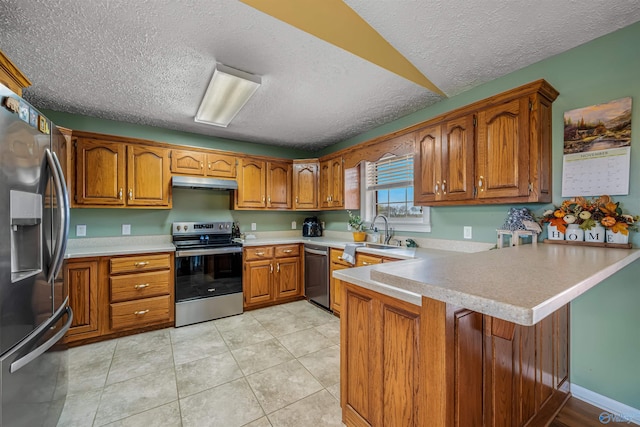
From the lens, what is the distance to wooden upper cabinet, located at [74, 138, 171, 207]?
282cm

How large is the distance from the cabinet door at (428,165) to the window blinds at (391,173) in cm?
55

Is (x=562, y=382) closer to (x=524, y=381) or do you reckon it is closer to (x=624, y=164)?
(x=524, y=381)

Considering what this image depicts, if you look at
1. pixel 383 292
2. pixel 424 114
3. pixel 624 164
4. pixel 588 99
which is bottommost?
pixel 383 292

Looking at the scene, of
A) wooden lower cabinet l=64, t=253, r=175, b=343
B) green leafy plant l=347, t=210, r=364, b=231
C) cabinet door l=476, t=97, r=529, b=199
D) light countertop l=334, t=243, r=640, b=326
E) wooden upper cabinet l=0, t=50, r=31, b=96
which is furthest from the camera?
green leafy plant l=347, t=210, r=364, b=231

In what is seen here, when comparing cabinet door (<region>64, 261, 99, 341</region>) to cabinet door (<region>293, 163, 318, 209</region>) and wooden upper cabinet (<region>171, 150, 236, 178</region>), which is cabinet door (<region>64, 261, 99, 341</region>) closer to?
wooden upper cabinet (<region>171, 150, 236, 178</region>)

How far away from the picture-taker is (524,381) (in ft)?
4.49

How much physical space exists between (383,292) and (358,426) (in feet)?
2.69

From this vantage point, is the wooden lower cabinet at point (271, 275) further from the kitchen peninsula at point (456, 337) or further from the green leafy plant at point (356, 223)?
the kitchen peninsula at point (456, 337)

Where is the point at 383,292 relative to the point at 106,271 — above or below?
above

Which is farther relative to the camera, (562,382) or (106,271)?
(106,271)

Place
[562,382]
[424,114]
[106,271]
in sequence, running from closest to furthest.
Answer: [562,382]
[106,271]
[424,114]

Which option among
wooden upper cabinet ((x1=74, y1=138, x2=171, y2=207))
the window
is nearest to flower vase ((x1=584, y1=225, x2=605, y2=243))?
the window

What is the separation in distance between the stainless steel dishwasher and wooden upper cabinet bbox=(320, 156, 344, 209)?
2.35 feet

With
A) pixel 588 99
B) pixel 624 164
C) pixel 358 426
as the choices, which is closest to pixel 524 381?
pixel 358 426
